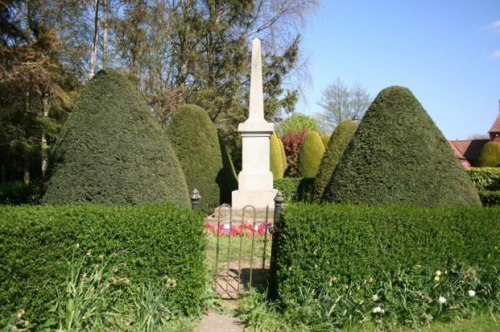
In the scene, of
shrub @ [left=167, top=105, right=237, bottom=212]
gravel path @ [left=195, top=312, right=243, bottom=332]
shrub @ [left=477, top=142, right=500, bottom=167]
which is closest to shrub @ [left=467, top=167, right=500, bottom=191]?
shrub @ [left=477, top=142, right=500, bottom=167]

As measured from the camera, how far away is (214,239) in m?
7.66

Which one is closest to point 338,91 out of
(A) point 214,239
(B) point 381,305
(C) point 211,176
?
Answer: (C) point 211,176

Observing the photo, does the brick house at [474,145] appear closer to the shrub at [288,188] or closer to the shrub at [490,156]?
the shrub at [490,156]

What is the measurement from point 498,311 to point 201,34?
2175 cm

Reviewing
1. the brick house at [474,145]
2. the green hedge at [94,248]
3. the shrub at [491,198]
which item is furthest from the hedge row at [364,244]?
the brick house at [474,145]

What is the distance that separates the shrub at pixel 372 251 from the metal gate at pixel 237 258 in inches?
23.2

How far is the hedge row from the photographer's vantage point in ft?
13.2

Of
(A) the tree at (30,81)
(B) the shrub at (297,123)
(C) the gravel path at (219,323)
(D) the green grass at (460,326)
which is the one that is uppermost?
(B) the shrub at (297,123)

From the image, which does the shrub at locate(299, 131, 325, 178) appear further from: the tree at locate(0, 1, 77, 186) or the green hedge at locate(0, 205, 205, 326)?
the green hedge at locate(0, 205, 205, 326)

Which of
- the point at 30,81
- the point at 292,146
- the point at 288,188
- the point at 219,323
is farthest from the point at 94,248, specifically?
the point at 292,146

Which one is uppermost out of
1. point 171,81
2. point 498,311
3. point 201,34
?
point 201,34

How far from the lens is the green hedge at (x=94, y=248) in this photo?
3309 millimetres

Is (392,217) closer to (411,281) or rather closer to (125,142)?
(411,281)

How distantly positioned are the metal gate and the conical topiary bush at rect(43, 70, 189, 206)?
1.15m
